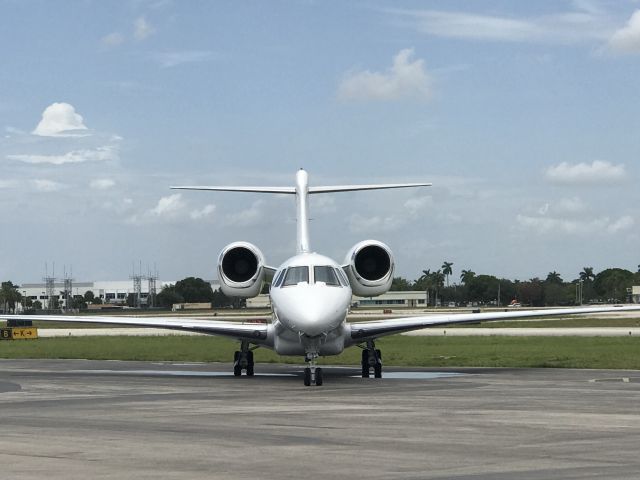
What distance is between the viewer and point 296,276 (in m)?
26.3

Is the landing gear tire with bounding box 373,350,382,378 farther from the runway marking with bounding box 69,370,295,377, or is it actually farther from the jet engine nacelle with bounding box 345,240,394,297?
the runway marking with bounding box 69,370,295,377

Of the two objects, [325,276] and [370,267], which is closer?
[325,276]

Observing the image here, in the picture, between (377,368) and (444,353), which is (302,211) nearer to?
(377,368)

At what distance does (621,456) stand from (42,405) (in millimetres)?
11428

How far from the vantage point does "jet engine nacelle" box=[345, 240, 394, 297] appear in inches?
1152

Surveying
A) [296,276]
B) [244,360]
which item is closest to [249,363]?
[244,360]

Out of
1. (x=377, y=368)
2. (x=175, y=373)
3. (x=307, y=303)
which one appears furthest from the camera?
(x=175, y=373)

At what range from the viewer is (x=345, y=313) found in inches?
1043

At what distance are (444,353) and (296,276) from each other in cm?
1743

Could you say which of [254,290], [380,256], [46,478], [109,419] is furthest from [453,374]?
[46,478]

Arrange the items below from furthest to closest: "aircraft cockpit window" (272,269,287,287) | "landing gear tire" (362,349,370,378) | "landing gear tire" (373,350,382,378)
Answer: "landing gear tire" (362,349,370,378) → "landing gear tire" (373,350,382,378) → "aircraft cockpit window" (272,269,287,287)

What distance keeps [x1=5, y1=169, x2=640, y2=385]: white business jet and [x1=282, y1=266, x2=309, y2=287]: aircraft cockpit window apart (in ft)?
0.09

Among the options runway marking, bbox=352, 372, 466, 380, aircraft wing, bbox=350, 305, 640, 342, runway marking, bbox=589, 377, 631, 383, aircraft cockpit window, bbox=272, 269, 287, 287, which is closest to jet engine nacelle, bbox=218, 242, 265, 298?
aircraft cockpit window, bbox=272, 269, 287, 287

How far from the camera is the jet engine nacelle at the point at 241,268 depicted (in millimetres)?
29734
